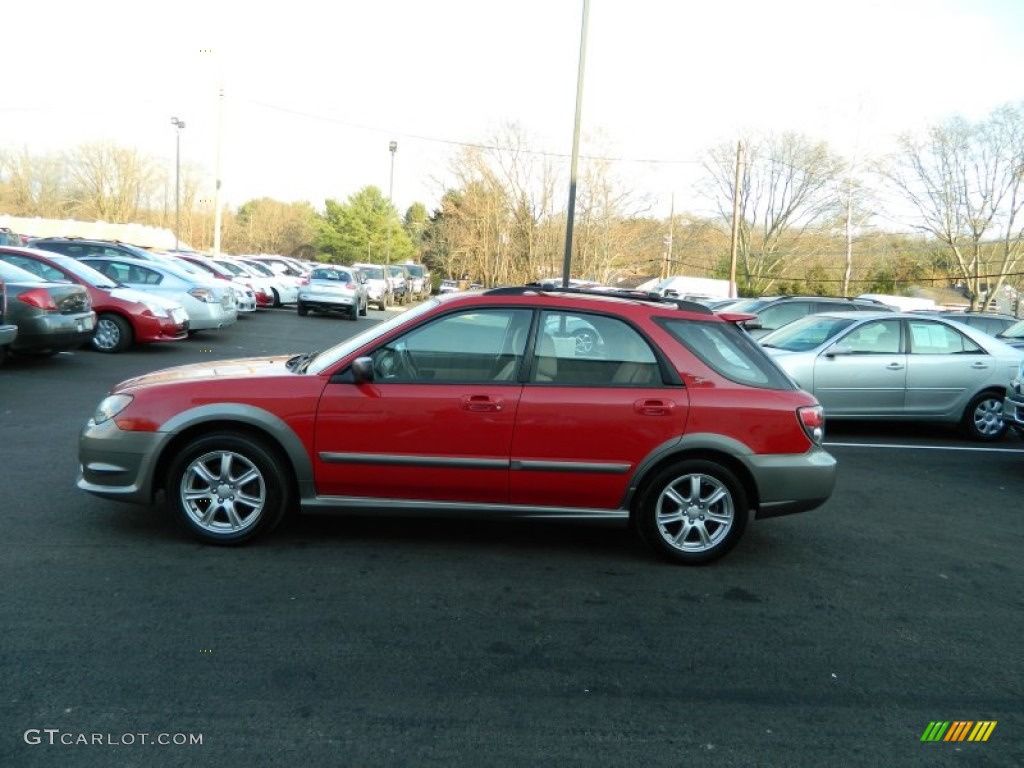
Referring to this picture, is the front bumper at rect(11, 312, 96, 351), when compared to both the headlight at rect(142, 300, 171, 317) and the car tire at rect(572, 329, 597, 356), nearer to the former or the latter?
the headlight at rect(142, 300, 171, 317)

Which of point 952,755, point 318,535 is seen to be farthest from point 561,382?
point 952,755

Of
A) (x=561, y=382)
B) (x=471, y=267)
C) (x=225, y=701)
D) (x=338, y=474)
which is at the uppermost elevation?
(x=471, y=267)

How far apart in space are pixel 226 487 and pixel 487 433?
157 cm

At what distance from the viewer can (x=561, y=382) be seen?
479cm

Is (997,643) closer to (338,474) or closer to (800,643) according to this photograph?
(800,643)

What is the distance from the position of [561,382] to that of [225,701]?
2522 millimetres

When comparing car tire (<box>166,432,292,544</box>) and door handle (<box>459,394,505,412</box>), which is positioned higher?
door handle (<box>459,394,505,412</box>)

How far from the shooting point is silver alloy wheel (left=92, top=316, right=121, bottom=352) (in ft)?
43.4

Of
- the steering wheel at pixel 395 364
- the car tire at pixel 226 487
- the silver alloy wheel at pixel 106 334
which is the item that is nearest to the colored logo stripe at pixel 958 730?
the steering wheel at pixel 395 364

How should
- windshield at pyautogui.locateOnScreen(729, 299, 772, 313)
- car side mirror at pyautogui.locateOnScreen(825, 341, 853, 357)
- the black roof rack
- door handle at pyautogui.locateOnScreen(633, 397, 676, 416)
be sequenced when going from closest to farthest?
1. door handle at pyautogui.locateOnScreen(633, 397, 676, 416)
2. the black roof rack
3. car side mirror at pyautogui.locateOnScreen(825, 341, 853, 357)
4. windshield at pyautogui.locateOnScreen(729, 299, 772, 313)

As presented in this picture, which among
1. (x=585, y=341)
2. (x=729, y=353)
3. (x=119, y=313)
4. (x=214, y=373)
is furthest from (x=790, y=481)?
(x=119, y=313)

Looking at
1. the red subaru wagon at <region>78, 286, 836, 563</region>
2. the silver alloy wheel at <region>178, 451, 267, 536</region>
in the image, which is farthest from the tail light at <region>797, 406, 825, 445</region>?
the silver alloy wheel at <region>178, 451, 267, 536</region>

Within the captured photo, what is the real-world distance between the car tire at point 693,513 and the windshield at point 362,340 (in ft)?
5.82

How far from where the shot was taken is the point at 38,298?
1053 centimetres
